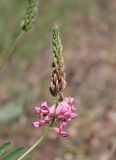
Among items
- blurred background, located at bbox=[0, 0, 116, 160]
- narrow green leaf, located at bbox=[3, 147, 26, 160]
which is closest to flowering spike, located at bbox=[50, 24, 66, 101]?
narrow green leaf, located at bbox=[3, 147, 26, 160]

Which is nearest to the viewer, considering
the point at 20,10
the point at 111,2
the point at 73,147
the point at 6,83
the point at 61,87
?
the point at 61,87

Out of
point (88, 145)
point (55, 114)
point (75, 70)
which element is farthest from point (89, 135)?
point (55, 114)

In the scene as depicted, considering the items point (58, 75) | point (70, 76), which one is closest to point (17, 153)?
point (58, 75)

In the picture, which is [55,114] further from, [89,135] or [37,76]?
[37,76]

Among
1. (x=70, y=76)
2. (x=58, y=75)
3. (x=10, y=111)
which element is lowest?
(x=58, y=75)

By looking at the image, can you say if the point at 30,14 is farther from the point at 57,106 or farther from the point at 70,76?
the point at 70,76
